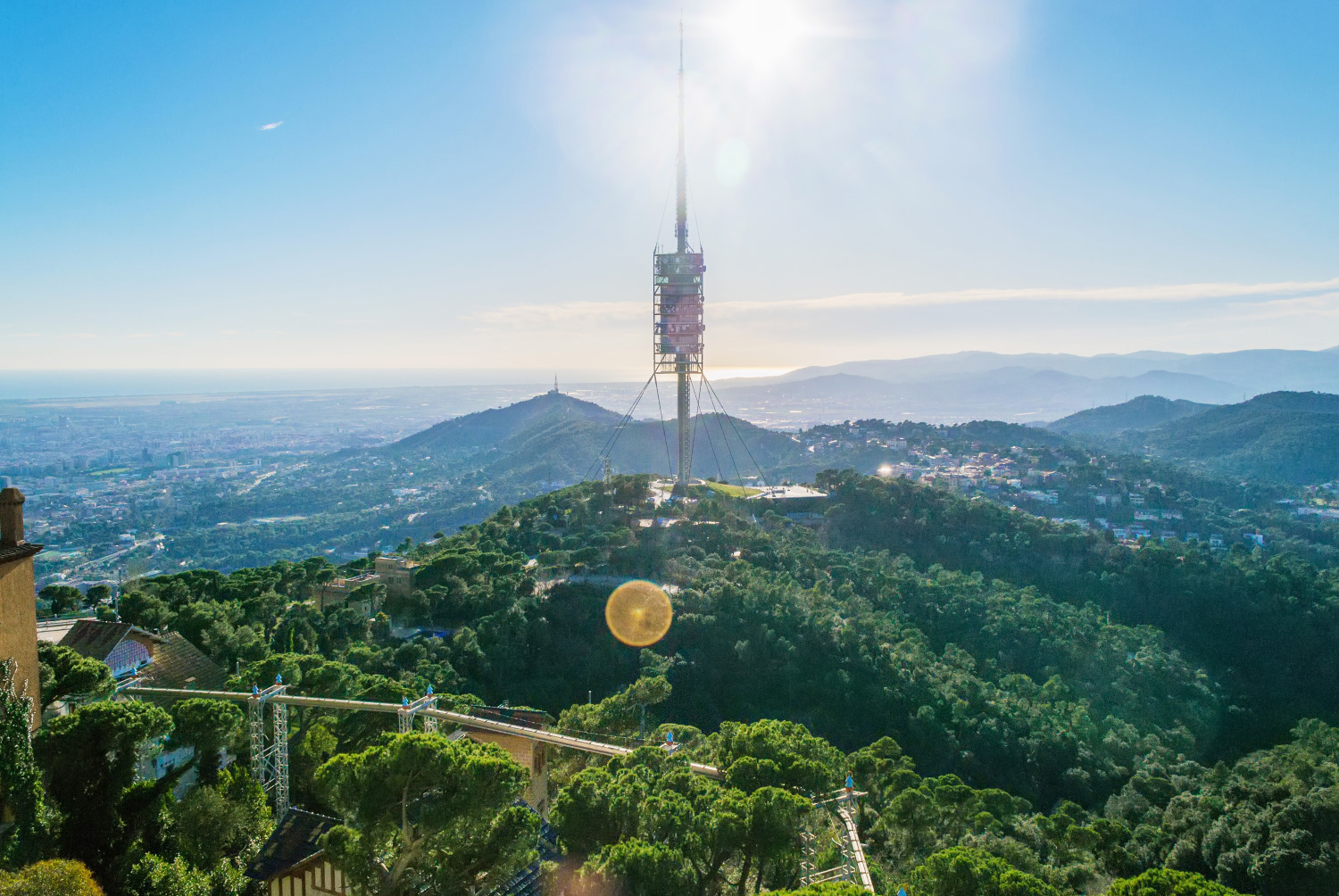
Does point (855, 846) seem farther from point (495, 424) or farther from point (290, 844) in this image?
point (495, 424)

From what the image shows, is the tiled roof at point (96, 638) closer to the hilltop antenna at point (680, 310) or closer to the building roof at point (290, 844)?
the building roof at point (290, 844)

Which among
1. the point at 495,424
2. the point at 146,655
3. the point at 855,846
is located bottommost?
the point at 495,424

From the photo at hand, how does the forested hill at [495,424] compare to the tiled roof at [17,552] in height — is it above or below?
below

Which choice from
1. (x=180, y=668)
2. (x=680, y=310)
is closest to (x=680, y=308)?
(x=680, y=310)

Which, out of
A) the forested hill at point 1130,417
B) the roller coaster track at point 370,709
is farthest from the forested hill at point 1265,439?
the roller coaster track at point 370,709

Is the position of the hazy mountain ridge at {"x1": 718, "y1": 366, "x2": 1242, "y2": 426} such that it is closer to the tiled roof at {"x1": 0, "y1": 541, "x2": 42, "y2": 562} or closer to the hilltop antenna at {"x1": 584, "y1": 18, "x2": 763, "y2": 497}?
the hilltop antenna at {"x1": 584, "y1": 18, "x2": 763, "y2": 497}

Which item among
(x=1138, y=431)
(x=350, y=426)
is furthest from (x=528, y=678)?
(x=350, y=426)
